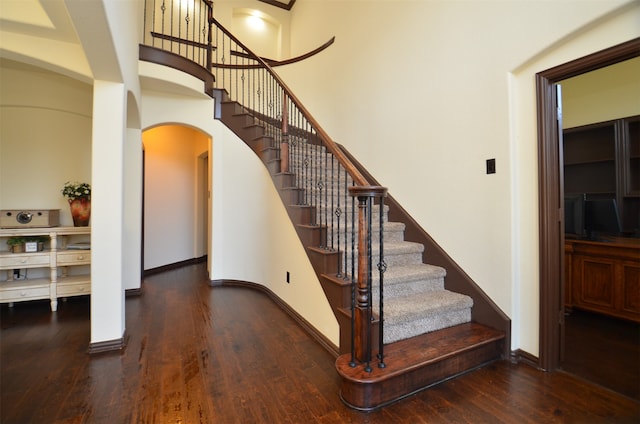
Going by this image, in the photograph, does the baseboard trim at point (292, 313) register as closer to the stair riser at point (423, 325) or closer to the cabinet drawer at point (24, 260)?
the stair riser at point (423, 325)

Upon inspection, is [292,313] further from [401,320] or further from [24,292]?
[24,292]

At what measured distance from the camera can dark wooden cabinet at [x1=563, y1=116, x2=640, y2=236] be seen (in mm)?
3225

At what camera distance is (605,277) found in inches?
113

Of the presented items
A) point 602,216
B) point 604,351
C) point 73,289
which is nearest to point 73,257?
point 73,289

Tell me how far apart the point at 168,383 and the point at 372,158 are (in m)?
2.97

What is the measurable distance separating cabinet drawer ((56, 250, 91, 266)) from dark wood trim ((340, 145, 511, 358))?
11.5 ft

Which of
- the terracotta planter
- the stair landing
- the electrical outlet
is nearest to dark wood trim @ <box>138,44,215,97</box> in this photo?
the terracotta planter

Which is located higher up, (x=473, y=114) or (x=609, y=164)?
(x=473, y=114)

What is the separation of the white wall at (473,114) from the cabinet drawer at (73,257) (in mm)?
3528

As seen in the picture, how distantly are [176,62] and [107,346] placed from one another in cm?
323

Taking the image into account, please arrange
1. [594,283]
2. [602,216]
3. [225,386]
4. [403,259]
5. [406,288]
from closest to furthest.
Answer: [225,386] → [406,288] → [403,259] → [594,283] → [602,216]

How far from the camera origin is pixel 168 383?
1.95 m

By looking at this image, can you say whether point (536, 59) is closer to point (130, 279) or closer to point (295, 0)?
point (130, 279)

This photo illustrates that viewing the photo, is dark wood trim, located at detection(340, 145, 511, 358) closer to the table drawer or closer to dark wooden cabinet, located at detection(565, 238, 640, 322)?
dark wooden cabinet, located at detection(565, 238, 640, 322)
